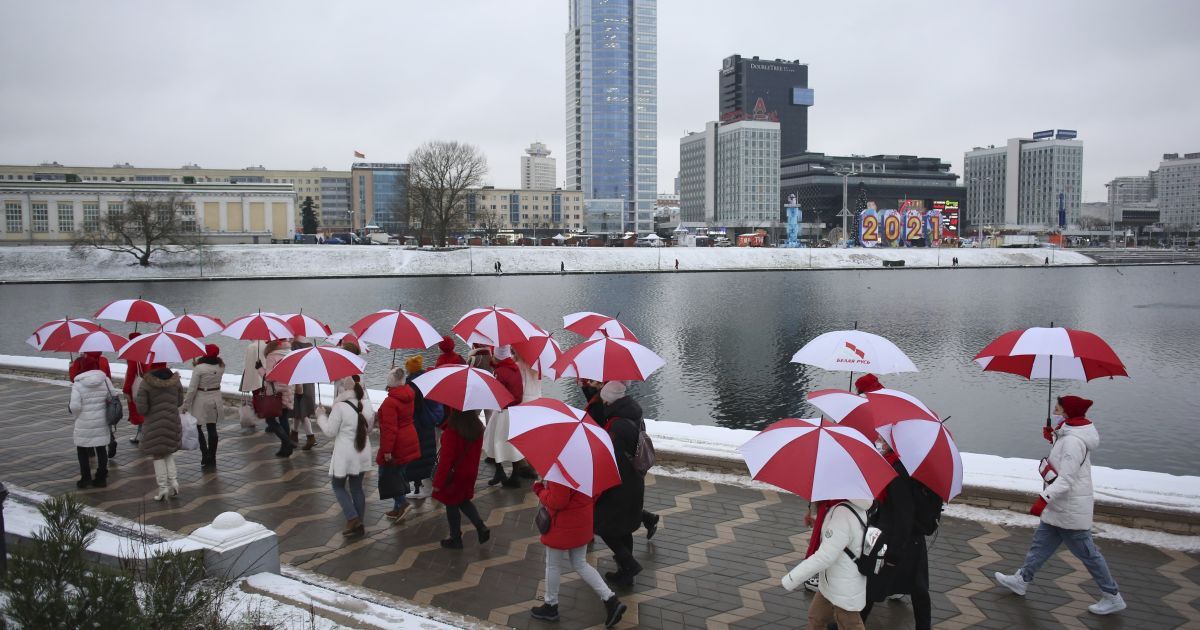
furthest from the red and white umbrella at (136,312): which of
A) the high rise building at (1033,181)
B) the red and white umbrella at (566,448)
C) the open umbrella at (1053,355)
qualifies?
the high rise building at (1033,181)

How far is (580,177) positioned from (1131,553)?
530 feet

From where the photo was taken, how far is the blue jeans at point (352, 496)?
7.38 meters

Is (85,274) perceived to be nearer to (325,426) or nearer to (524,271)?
(524,271)

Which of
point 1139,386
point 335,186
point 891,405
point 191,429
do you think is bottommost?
point 1139,386

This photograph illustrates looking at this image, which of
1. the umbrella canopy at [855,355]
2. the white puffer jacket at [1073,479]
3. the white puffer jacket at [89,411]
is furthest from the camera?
the white puffer jacket at [89,411]

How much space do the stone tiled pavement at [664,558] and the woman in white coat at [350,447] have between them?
0.27 meters

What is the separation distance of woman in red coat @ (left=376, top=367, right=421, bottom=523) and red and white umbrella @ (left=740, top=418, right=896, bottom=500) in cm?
405

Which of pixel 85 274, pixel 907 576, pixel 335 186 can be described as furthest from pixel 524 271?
pixel 335 186

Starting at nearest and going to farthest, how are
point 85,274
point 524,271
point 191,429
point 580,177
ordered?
point 191,429, point 85,274, point 524,271, point 580,177

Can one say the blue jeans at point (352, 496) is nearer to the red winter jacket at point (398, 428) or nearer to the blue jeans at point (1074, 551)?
the red winter jacket at point (398, 428)

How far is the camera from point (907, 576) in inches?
198

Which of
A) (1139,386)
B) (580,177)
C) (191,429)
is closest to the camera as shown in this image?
(191,429)

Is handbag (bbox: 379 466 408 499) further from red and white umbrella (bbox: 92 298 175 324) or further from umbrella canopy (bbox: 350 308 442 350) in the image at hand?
red and white umbrella (bbox: 92 298 175 324)

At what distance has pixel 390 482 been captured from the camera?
7645 mm
